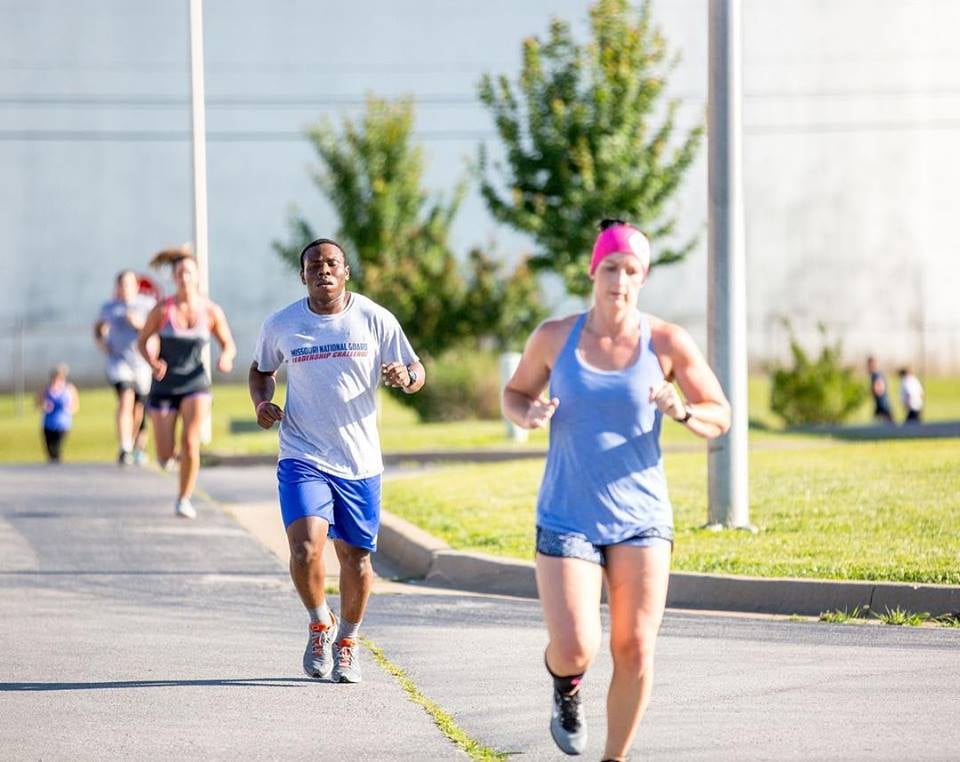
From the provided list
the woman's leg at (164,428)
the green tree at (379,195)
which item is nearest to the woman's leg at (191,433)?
the woman's leg at (164,428)

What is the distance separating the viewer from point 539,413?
6.16 meters

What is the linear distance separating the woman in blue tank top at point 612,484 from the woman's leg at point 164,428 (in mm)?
9378

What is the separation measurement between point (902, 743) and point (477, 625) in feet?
11.8

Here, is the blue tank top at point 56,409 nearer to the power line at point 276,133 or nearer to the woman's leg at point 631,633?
the power line at point 276,133

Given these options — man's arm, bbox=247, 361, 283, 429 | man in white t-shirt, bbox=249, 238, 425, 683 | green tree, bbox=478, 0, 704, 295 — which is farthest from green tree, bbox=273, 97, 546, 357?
man in white t-shirt, bbox=249, 238, 425, 683

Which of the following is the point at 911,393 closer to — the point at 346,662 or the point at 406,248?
the point at 406,248

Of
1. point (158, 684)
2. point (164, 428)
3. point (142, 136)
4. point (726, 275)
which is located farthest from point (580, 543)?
point (142, 136)

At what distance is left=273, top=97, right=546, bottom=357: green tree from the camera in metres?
32.2

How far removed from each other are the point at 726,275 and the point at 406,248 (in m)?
20.7

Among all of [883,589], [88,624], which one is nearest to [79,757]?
[88,624]

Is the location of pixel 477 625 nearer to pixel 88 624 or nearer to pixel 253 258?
pixel 88 624

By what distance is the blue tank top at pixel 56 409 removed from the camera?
80.2 feet

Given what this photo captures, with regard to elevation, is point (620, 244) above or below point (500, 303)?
above

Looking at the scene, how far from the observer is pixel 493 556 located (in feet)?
40.2
